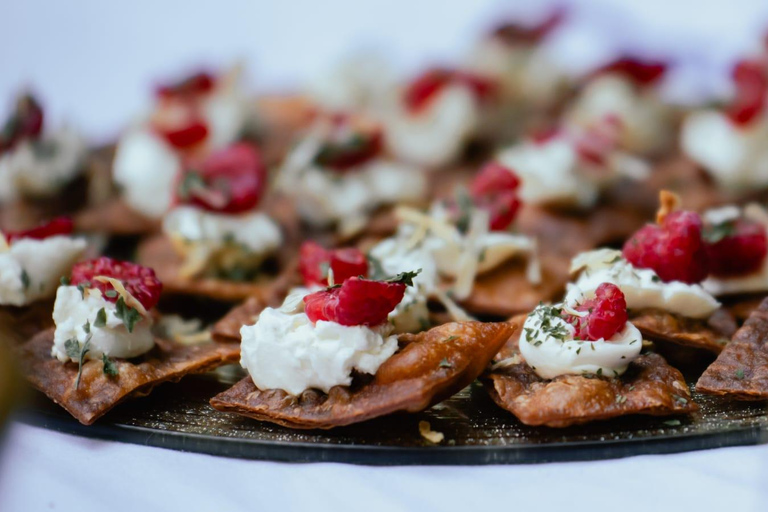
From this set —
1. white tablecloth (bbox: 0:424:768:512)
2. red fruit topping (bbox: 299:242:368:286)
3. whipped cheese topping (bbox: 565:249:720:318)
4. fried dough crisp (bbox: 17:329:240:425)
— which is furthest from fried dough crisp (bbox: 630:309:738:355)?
fried dough crisp (bbox: 17:329:240:425)

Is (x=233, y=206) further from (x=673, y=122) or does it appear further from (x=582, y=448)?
(x=673, y=122)

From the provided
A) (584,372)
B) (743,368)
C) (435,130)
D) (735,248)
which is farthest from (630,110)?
(584,372)

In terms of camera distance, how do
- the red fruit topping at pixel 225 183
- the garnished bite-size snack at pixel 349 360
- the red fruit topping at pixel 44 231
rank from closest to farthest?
1. the garnished bite-size snack at pixel 349 360
2. the red fruit topping at pixel 44 231
3. the red fruit topping at pixel 225 183

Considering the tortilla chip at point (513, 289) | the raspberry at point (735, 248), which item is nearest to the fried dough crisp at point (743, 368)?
the raspberry at point (735, 248)

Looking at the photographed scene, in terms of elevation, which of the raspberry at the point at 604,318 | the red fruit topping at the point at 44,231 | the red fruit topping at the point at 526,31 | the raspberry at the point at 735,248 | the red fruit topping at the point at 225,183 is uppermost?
the red fruit topping at the point at 526,31

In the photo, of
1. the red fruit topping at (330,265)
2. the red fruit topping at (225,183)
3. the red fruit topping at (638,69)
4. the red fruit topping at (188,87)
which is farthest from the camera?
the red fruit topping at (638,69)

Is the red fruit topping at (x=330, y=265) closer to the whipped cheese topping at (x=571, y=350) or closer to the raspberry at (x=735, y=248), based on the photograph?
the whipped cheese topping at (x=571, y=350)

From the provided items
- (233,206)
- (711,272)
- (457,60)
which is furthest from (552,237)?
(457,60)
